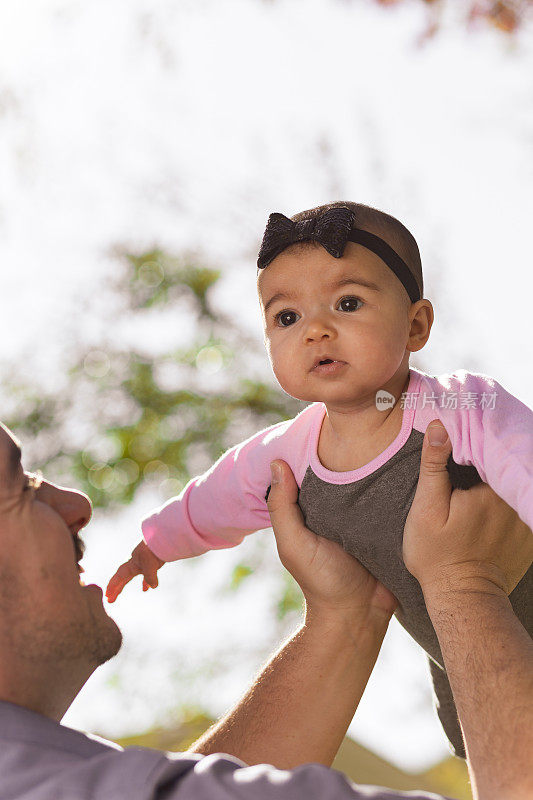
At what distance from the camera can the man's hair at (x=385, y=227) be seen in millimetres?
1896

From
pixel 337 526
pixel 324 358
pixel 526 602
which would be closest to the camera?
pixel 324 358

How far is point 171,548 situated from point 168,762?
959 millimetres

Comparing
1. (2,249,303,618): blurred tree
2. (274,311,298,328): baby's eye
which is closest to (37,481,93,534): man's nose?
(274,311,298,328): baby's eye

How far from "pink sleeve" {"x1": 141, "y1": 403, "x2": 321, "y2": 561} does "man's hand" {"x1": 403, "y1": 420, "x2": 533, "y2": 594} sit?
363mm

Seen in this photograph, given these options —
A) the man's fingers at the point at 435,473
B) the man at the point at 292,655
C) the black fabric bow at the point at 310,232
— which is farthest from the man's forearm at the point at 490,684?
the black fabric bow at the point at 310,232

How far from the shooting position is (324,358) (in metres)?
1.77

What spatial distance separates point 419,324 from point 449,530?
488mm

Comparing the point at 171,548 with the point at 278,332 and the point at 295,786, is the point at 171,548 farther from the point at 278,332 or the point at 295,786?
the point at 295,786

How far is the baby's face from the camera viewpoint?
177 cm

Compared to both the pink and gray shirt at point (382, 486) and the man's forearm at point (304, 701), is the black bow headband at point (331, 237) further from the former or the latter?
the man's forearm at point (304, 701)

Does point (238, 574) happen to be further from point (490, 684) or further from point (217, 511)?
point (490, 684)

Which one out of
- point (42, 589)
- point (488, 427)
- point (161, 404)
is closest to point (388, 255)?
point (488, 427)

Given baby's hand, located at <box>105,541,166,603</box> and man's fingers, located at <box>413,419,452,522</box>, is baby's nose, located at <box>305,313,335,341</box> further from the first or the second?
baby's hand, located at <box>105,541,166,603</box>

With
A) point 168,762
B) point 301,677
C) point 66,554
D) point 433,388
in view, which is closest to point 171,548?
point 301,677
